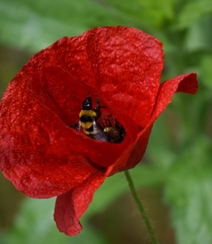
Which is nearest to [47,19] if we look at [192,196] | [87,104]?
[192,196]

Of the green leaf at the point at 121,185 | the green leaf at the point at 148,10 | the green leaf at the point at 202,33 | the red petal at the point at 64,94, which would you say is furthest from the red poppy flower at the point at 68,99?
the green leaf at the point at 202,33

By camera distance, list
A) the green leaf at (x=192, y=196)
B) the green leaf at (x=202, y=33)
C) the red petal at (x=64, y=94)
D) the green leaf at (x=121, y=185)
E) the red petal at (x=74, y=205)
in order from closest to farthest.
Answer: the red petal at (x=74, y=205)
the red petal at (x=64, y=94)
the green leaf at (x=192, y=196)
the green leaf at (x=121, y=185)
the green leaf at (x=202, y=33)

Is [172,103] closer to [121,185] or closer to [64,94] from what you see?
[121,185]

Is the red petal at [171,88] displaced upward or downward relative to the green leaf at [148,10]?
downward

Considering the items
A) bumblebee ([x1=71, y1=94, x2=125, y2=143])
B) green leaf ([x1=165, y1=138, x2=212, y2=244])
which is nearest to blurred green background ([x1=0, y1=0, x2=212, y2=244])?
green leaf ([x1=165, y1=138, x2=212, y2=244])

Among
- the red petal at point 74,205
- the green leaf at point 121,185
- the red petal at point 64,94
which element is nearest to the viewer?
the red petal at point 74,205

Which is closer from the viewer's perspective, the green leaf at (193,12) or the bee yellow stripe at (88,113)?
the bee yellow stripe at (88,113)

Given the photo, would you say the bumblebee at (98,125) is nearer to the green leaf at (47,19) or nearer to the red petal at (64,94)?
the red petal at (64,94)
